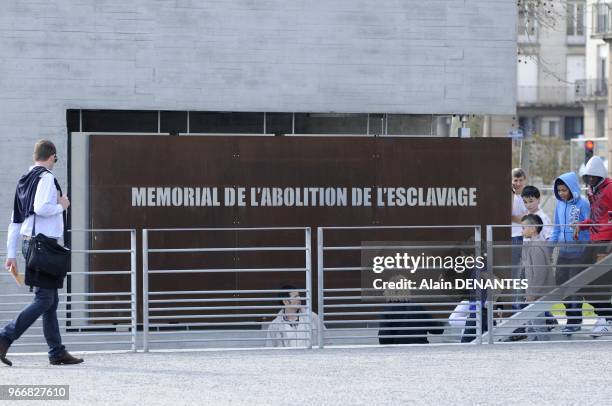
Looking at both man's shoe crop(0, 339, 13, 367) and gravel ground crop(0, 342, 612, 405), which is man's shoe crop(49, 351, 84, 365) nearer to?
gravel ground crop(0, 342, 612, 405)

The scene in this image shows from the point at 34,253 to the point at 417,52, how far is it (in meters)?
7.12

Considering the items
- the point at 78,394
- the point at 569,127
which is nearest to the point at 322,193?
the point at 78,394

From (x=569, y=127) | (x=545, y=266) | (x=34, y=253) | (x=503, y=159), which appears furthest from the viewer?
(x=569, y=127)

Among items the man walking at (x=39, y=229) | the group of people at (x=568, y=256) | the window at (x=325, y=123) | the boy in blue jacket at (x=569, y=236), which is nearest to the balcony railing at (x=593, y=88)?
the window at (x=325, y=123)

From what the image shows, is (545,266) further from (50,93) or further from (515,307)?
(50,93)

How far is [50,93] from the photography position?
56.4 ft

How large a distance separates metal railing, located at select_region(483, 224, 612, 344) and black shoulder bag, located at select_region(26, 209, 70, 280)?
4.41m

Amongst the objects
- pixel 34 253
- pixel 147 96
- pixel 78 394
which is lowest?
pixel 78 394

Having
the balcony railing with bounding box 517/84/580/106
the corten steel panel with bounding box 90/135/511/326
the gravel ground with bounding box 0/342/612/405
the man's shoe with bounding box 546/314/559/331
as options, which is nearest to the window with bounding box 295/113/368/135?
the corten steel panel with bounding box 90/135/511/326

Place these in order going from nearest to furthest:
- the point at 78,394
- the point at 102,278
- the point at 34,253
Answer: the point at 78,394 < the point at 34,253 < the point at 102,278

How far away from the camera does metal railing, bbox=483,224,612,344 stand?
14.7m

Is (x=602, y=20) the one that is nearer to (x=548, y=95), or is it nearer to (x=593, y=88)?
(x=593, y=88)

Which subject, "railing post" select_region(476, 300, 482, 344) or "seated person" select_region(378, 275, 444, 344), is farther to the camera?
"seated person" select_region(378, 275, 444, 344)

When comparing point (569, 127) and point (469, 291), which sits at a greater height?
point (569, 127)
